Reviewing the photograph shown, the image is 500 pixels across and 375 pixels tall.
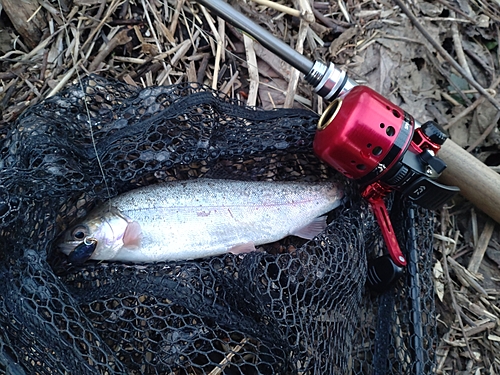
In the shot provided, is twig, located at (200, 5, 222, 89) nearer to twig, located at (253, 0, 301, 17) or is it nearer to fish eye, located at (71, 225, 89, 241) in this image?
twig, located at (253, 0, 301, 17)

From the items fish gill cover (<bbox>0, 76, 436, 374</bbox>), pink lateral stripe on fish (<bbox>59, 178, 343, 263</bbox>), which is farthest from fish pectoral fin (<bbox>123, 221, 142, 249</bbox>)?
fish gill cover (<bbox>0, 76, 436, 374</bbox>)

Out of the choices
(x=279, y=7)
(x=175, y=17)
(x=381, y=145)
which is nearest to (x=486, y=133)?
(x=381, y=145)

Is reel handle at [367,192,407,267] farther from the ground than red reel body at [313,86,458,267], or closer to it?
closer to it

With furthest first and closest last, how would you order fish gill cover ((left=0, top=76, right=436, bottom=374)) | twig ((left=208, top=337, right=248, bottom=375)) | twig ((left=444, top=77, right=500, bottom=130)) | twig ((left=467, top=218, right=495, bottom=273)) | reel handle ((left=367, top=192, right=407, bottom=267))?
1. twig ((left=444, top=77, right=500, bottom=130))
2. twig ((left=467, top=218, right=495, bottom=273))
3. reel handle ((left=367, top=192, right=407, bottom=267))
4. twig ((left=208, top=337, right=248, bottom=375))
5. fish gill cover ((left=0, top=76, right=436, bottom=374))

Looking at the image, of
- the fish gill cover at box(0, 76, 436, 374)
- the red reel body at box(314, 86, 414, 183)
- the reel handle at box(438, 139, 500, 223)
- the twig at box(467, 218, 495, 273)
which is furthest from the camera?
the twig at box(467, 218, 495, 273)

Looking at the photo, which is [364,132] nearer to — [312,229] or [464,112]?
[312,229]

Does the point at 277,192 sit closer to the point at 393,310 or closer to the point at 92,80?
the point at 393,310

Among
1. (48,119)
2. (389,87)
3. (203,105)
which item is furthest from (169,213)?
(389,87)

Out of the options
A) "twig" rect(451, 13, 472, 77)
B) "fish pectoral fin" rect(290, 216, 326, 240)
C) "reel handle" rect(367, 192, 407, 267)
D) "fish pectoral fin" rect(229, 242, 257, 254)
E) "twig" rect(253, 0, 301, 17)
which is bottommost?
"fish pectoral fin" rect(229, 242, 257, 254)
